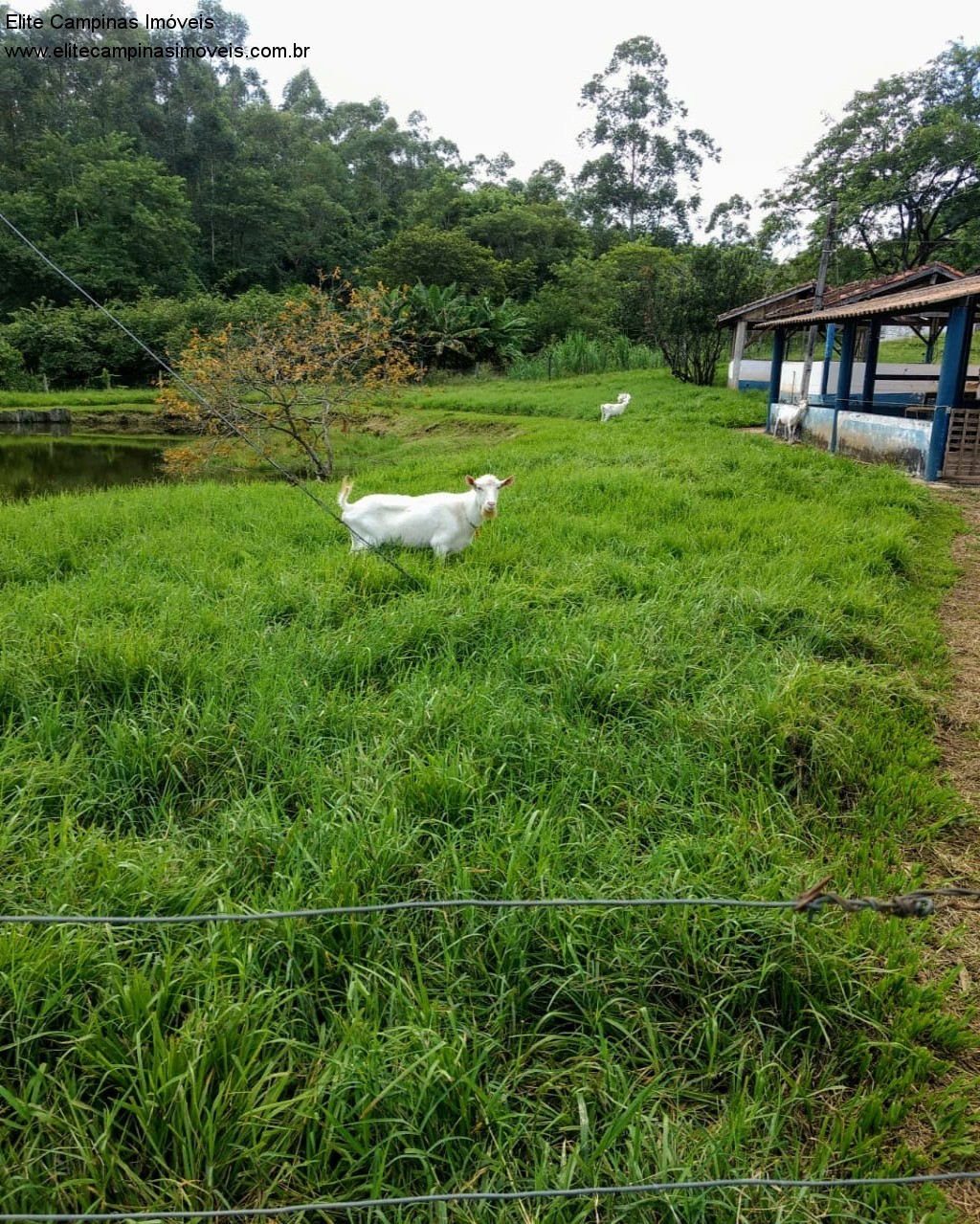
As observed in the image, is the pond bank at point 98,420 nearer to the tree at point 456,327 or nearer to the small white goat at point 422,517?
the tree at point 456,327

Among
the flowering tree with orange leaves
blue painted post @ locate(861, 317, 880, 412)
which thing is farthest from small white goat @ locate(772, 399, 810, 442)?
the flowering tree with orange leaves

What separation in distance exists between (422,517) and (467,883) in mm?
3680

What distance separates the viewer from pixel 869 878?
2.69 metres

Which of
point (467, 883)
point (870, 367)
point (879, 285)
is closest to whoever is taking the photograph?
point (467, 883)

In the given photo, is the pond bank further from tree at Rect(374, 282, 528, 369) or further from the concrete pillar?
the concrete pillar

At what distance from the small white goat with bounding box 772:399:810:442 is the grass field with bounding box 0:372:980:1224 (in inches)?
403

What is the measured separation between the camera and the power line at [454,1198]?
4.80ft

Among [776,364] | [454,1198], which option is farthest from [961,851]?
[776,364]

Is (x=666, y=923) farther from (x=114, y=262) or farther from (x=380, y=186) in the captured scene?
(x=380, y=186)

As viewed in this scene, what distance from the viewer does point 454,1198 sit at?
4.92 ft

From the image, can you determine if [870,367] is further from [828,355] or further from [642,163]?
[642,163]

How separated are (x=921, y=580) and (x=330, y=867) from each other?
18.5ft

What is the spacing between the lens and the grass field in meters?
1.73

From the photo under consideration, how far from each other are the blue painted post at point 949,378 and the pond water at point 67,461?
41.5 ft
